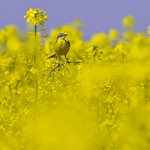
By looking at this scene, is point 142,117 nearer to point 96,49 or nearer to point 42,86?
point 96,49

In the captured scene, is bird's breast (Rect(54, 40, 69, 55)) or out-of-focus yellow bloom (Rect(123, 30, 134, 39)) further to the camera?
out-of-focus yellow bloom (Rect(123, 30, 134, 39))

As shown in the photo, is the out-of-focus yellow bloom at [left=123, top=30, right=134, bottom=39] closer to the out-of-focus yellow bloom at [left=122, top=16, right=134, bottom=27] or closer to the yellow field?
the out-of-focus yellow bloom at [left=122, top=16, right=134, bottom=27]

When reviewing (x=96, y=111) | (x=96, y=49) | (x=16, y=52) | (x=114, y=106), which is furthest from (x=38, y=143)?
(x=16, y=52)

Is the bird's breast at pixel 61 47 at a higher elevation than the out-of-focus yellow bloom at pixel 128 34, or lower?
lower

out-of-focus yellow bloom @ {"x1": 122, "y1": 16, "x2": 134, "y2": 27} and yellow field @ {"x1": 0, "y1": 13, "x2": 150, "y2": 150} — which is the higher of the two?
out-of-focus yellow bloom @ {"x1": 122, "y1": 16, "x2": 134, "y2": 27}

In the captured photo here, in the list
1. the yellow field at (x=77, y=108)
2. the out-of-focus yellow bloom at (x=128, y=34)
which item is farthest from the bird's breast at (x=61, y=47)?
the out-of-focus yellow bloom at (x=128, y=34)

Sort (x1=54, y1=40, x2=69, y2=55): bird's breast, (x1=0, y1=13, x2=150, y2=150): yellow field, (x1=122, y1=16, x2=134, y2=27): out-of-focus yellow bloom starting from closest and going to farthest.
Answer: (x1=0, y1=13, x2=150, y2=150): yellow field → (x1=54, y1=40, x2=69, y2=55): bird's breast → (x1=122, y1=16, x2=134, y2=27): out-of-focus yellow bloom

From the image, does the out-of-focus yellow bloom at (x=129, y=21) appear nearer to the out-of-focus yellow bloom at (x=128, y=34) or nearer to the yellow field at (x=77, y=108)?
the out-of-focus yellow bloom at (x=128, y=34)

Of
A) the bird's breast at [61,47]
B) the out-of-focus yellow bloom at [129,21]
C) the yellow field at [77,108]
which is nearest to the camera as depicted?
the yellow field at [77,108]

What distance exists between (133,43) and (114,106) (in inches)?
436

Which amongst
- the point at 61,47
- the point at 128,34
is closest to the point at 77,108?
the point at 61,47

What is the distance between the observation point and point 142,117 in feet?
19.6

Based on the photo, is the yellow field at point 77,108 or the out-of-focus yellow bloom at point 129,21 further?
the out-of-focus yellow bloom at point 129,21

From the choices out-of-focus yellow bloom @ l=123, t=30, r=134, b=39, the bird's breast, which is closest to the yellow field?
the bird's breast
